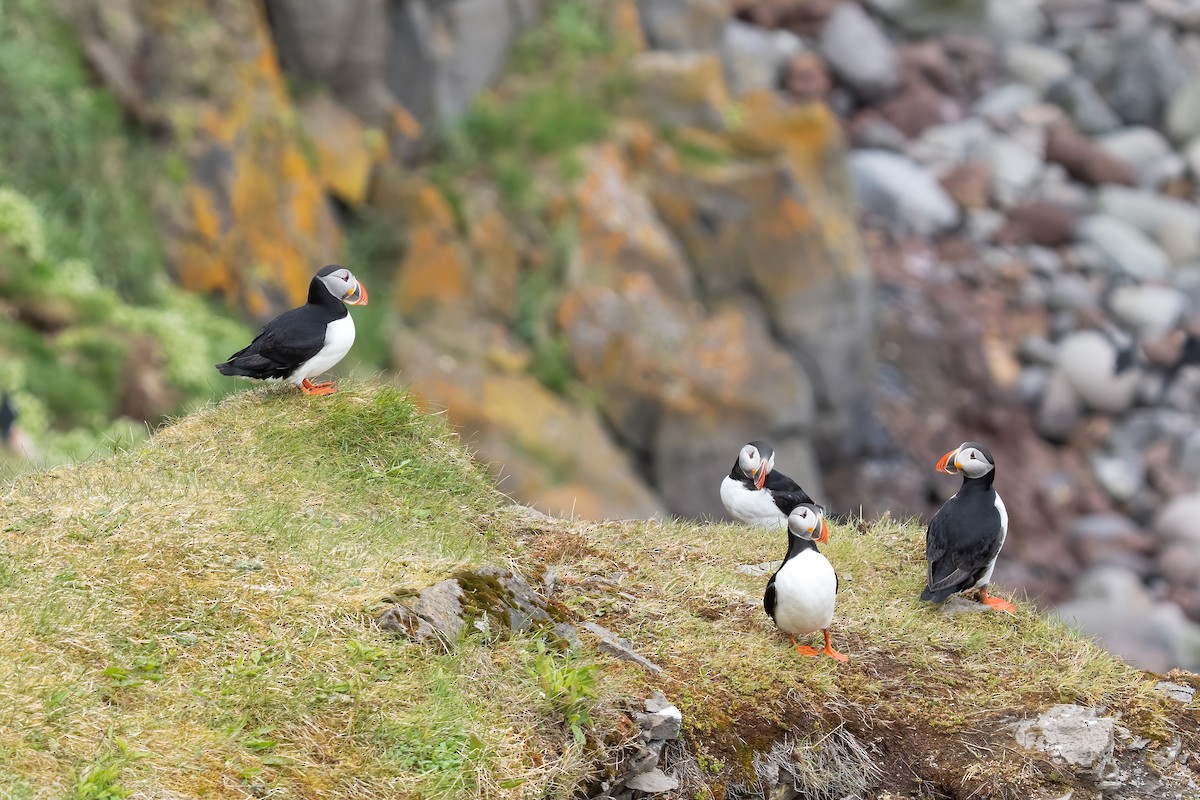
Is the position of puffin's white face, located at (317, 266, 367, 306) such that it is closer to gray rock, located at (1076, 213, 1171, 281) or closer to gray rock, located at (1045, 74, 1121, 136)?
gray rock, located at (1076, 213, 1171, 281)

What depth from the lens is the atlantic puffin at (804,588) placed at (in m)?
6.84

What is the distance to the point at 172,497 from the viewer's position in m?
6.91

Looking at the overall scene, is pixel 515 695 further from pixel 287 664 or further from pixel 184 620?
pixel 184 620

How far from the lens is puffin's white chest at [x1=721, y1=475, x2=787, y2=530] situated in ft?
30.1

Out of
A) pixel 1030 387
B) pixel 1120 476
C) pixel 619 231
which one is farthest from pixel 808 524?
pixel 1030 387

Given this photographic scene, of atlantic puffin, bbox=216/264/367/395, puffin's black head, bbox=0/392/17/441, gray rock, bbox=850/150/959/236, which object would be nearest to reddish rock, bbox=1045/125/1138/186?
gray rock, bbox=850/150/959/236

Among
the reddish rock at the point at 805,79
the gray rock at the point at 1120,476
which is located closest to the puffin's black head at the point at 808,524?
the gray rock at the point at 1120,476

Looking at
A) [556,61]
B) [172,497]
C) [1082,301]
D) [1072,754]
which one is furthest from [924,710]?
[1082,301]

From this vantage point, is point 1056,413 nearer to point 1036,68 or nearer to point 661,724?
point 1036,68

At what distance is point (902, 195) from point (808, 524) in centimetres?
2883

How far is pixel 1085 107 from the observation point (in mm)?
38375

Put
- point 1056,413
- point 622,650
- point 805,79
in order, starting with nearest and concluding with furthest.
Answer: point 622,650 < point 1056,413 < point 805,79

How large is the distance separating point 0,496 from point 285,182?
36.2 ft

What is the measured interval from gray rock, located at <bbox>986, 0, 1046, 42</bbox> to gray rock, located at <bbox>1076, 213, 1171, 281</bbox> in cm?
910
